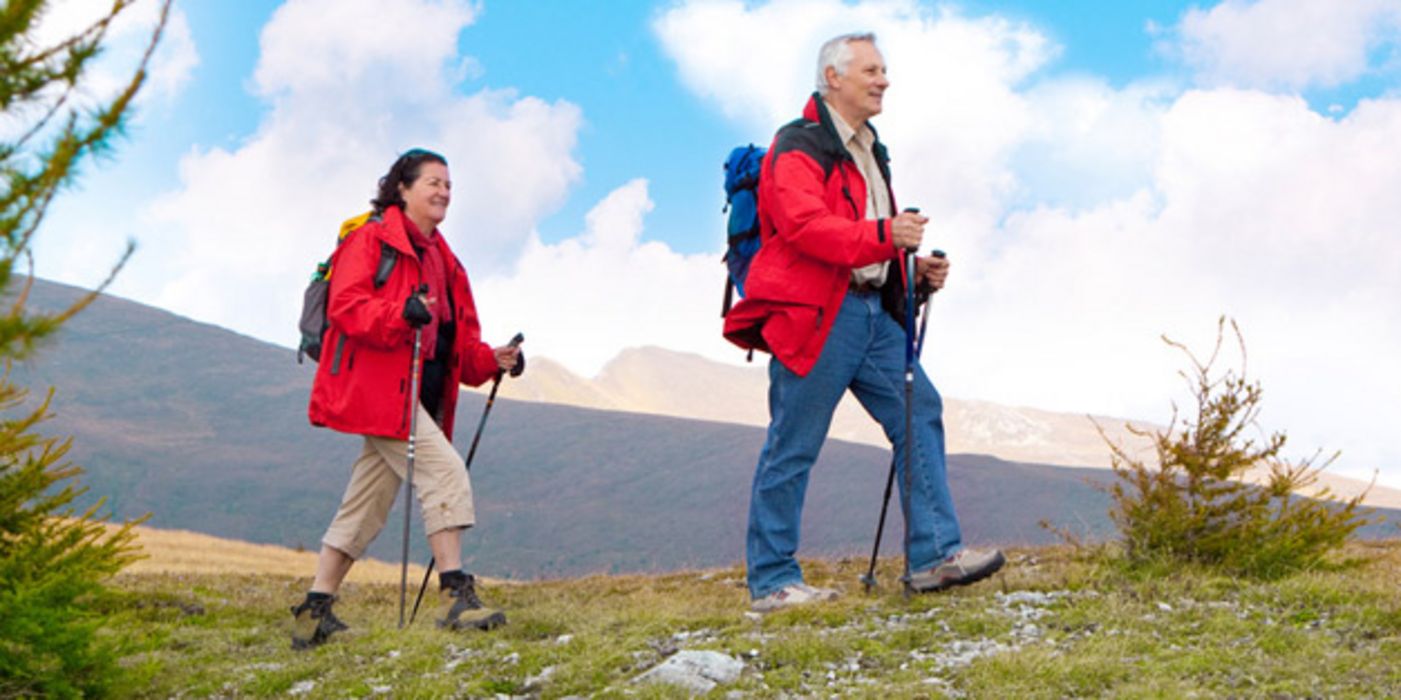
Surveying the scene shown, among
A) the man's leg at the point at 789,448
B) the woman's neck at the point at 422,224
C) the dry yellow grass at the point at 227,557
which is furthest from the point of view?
the dry yellow grass at the point at 227,557

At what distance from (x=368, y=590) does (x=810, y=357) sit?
21.2ft

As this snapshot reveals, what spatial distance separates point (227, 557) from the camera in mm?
19016

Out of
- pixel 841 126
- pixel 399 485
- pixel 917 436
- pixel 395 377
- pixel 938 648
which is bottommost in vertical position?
pixel 938 648

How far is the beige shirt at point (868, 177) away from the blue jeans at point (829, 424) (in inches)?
4.5

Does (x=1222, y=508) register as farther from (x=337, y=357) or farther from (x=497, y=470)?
(x=497, y=470)

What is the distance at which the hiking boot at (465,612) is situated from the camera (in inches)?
245

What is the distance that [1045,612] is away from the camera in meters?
5.80

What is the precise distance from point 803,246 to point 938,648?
6.25ft

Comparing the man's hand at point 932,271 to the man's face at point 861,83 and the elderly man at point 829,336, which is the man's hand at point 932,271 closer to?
the elderly man at point 829,336

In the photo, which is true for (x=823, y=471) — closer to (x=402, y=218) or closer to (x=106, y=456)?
(x=106, y=456)

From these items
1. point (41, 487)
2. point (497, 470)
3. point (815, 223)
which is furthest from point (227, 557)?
point (497, 470)

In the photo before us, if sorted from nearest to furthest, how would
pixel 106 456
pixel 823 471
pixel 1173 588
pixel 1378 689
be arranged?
pixel 1378 689 → pixel 1173 588 → pixel 823 471 → pixel 106 456

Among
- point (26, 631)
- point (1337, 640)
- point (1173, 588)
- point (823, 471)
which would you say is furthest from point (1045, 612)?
point (823, 471)

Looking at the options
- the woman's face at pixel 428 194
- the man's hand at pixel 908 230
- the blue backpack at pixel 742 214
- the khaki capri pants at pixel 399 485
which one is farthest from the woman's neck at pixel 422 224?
the man's hand at pixel 908 230
